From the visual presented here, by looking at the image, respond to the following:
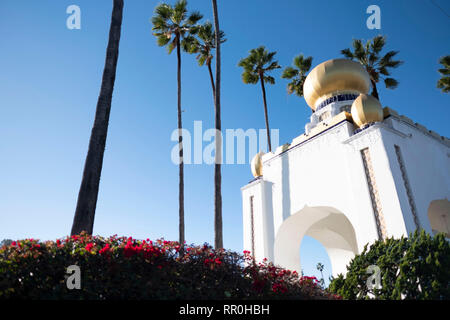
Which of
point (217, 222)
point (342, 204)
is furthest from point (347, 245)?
point (217, 222)

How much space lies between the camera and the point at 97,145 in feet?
25.2

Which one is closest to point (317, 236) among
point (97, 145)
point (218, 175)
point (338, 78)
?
point (218, 175)

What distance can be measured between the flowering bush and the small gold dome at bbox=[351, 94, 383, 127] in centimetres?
856

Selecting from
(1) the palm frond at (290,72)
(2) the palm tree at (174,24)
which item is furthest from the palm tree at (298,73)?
(2) the palm tree at (174,24)

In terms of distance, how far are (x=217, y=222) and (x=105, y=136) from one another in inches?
252

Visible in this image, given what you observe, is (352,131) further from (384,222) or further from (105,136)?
(105,136)

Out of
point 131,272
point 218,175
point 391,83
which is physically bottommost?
point 131,272

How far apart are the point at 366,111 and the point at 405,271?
300 inches

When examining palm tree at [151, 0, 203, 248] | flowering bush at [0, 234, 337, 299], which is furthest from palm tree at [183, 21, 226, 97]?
flowering bush at [0, 234, 337, 299]

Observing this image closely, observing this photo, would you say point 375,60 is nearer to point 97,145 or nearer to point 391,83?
point 391,83

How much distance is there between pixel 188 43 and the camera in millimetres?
19672

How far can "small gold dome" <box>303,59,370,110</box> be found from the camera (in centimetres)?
1708

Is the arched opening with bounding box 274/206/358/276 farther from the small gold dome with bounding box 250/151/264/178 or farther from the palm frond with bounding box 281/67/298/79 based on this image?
the palm frond with bounding box 281/67/298/79

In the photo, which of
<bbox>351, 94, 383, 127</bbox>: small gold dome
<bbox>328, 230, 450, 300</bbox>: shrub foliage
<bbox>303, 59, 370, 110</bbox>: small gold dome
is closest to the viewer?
<bbox>328, 230, 450, 300</bbox>: shrub foliage
